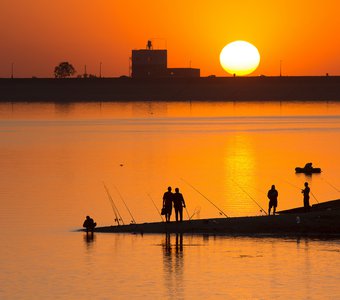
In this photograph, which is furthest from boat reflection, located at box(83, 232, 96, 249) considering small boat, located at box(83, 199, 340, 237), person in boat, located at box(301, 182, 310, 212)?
person in boat, located at box(301, 182, 310, 212)

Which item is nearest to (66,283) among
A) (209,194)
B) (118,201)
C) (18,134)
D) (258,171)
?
(118,201)

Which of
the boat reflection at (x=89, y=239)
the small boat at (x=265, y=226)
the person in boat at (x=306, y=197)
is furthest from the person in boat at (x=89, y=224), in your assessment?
the person in boat at (x=306, y=197)

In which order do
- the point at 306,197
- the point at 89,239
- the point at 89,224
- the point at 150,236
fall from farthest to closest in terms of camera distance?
the point at 306,197, the point at 89,224, the point at 89,239, the point at 150,236

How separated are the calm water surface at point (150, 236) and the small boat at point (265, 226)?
0.87 meters

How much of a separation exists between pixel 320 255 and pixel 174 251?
6352 millimetres

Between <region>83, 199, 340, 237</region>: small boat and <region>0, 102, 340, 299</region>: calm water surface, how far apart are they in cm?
87

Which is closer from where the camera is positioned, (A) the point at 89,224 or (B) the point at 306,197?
(A) the point at 89,224

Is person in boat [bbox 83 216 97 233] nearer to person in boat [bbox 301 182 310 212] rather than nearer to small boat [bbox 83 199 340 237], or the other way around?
small boat [bbox 83 199 340 237]

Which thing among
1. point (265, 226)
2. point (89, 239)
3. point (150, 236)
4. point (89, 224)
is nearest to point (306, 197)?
point (265, 226)

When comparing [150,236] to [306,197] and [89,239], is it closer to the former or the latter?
[89,239]

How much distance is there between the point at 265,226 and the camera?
5262cm

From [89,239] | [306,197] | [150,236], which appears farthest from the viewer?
[306,197]

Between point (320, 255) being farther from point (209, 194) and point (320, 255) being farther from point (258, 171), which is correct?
point (258, 171)

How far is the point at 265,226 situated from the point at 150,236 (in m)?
5.34
